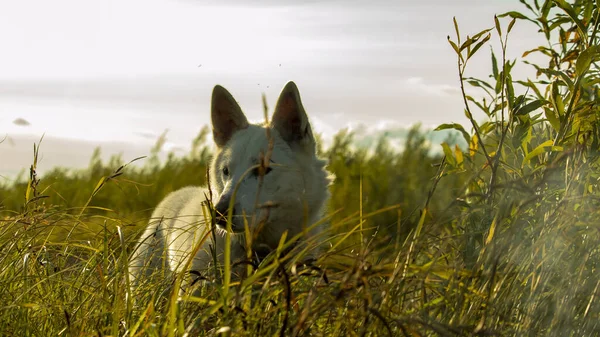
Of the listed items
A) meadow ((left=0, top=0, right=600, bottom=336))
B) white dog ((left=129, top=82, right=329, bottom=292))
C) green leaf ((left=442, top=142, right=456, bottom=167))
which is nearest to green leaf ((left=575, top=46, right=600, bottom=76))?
meadow ((left=0, top=0, right=600, bottom=336))

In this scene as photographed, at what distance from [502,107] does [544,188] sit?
1.26ft

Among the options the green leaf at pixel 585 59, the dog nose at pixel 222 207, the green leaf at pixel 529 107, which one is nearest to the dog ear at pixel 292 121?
the dog nose at pixel 222 207

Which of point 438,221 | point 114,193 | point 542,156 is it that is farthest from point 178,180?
point 438,221

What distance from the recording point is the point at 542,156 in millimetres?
3260

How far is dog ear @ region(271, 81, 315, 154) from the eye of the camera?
4000mm

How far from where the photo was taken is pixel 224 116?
14.4 ft

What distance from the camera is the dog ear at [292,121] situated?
400 centimetres

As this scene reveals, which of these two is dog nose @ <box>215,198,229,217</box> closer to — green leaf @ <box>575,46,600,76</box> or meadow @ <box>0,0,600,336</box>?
meadow @ <box>0,0,600,336</box>

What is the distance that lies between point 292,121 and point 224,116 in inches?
19.8

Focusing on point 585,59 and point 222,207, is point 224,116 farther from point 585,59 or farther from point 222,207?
point 585,59

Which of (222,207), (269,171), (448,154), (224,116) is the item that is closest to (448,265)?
(448,154)

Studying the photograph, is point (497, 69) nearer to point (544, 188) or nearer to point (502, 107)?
point (502, 107)

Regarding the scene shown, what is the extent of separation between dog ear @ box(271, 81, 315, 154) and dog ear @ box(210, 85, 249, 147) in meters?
0.29

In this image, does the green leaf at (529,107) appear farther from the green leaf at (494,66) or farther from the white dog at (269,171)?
the white dog at (269,171)
